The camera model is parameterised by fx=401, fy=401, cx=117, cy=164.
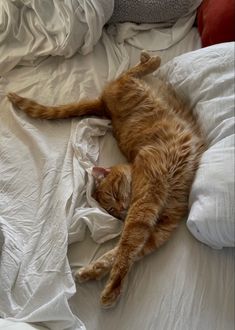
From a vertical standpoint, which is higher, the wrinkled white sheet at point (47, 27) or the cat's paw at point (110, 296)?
the wrinkled white sheet at point (47, 27)

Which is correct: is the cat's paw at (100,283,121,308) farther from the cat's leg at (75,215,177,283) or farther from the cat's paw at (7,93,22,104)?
the cat's paw at (7,93,22,104)

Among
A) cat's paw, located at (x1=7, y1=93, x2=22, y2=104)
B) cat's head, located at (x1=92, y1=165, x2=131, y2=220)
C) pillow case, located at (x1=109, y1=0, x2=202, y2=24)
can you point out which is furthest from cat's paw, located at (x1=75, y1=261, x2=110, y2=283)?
pillow case, located at (x1=109, y1=0, x2=202, y2=24)

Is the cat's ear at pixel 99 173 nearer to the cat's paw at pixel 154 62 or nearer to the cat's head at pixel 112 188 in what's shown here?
the cat's head at pixel 112 188

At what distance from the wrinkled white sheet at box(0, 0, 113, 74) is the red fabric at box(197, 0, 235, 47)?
0.38 meters

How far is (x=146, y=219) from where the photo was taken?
123cm

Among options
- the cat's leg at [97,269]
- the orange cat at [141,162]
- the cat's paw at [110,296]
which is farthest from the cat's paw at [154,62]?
the cat's paw at [110,296]

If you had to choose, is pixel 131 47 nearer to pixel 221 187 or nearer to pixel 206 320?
pixel 221 187

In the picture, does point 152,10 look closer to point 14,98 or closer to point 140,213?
point 14,98

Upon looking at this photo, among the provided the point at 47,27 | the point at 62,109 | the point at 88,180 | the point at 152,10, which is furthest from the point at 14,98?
the point at 152,10

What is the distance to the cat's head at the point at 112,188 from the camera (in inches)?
51.9

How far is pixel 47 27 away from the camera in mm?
1611

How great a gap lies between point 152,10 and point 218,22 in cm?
32

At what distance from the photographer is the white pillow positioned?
1.03m

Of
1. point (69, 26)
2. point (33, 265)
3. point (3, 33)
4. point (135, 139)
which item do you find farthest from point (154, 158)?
point (3, 33)
